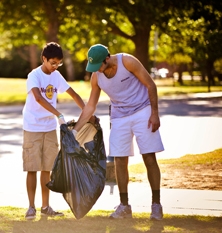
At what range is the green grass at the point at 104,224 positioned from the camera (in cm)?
643

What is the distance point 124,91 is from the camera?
681 centimetres

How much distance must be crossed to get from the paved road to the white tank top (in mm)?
1216

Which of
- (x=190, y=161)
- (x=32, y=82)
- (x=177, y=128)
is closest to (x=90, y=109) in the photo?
(x=32, y=82)

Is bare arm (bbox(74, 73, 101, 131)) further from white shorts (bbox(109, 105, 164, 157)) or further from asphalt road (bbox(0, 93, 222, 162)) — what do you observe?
asphalt road (bbox(0, 93, 222, 162))

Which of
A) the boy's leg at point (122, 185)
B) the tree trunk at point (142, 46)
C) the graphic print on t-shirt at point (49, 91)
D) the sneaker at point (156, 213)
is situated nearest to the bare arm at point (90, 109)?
the graphic print on t-shirt at point (49, 91)

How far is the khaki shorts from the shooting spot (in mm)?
6984

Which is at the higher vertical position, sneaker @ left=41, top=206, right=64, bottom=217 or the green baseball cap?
the green baseball cap

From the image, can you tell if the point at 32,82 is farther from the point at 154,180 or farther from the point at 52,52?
the point at 154,180

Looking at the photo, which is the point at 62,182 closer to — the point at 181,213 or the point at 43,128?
the point at 43,128

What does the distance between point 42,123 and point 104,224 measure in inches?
44.3

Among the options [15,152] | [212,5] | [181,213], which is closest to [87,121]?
[181,213]

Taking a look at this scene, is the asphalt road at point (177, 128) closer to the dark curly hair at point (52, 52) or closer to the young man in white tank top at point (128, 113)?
the young man in white tank top at point (128, 113)

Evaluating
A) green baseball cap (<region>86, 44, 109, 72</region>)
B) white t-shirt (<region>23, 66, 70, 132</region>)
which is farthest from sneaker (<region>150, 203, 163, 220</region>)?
green baseball cap (<region>86, 44, 109, 72</region>)

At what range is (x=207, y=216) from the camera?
7027 millimetres
